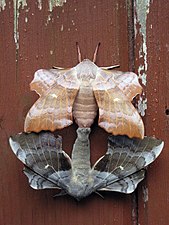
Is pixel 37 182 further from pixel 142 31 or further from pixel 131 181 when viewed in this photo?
pixel 142 31

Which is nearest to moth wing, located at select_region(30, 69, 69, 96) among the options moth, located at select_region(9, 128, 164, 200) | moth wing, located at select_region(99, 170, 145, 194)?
moth, located at select_region(9, 128, 164, 200)

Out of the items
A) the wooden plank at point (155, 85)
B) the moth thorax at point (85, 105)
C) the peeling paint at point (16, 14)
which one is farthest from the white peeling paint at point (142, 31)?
the peeling paint at point (16, 14)

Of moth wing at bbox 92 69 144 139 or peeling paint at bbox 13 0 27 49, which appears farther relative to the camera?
peeling paint at bbox 13 0 27 49

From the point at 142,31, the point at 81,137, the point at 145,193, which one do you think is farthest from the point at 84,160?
the point at 142,31

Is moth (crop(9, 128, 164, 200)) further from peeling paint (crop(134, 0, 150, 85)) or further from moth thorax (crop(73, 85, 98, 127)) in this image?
peeling paint (crop(134, 0, 150, 85))

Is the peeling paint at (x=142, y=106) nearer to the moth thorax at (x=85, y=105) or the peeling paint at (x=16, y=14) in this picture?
the moth thorax at (x=85, y=105)

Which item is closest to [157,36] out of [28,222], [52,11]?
[52,11]
